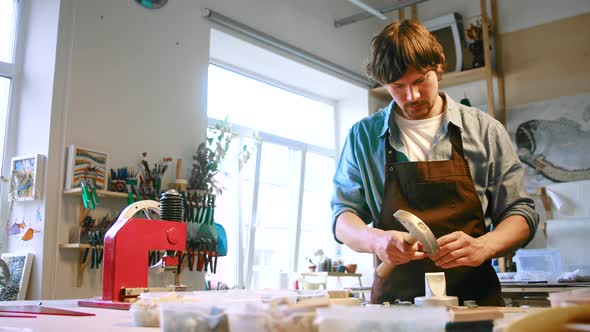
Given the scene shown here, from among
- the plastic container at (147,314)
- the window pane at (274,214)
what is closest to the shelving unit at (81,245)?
the window pane at (274,214)

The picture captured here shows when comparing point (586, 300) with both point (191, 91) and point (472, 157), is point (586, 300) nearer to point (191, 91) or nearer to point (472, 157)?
point (472, 157)

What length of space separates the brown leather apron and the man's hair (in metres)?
0.23

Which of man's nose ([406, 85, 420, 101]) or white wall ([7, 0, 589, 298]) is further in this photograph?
white wall ([7, 0, 589, 298])

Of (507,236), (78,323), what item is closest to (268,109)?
(507,236)

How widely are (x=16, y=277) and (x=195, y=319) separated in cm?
323

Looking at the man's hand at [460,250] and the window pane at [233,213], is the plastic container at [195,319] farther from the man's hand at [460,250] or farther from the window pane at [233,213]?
the window pane at [233,213]

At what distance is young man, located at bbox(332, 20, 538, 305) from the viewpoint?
175cm

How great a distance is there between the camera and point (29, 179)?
141 inches

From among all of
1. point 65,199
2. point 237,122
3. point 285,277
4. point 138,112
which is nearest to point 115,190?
point 65,199

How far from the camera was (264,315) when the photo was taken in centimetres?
65

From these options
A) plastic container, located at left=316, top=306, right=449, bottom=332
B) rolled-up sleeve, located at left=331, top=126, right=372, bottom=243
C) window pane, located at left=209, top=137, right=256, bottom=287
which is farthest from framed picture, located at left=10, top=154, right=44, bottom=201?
plastic container, located at left=316, top=306, right=449, bottom=332

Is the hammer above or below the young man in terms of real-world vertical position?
below

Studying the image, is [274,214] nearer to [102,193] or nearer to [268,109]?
[268,109]

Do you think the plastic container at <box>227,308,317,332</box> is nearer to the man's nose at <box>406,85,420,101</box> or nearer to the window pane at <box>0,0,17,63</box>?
the man's nose at <box>406,85,420,101</box>
